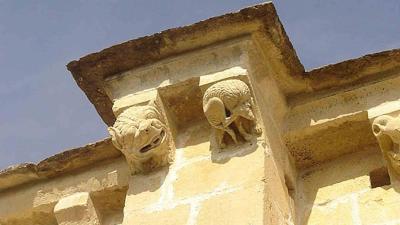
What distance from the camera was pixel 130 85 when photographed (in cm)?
540

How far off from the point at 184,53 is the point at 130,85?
38 centimetres

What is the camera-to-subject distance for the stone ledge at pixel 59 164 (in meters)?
5.59

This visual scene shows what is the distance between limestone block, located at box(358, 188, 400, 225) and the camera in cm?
476

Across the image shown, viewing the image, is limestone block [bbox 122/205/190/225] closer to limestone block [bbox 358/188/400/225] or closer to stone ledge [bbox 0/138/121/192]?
stone ledge [bbox 0/138/121/192]

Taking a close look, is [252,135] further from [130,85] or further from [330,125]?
[130,85]

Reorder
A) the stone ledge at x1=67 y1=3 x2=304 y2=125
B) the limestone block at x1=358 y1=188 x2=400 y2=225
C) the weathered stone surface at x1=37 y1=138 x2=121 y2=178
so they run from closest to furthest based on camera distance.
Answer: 1. the limestone block at x1=358 y1=188 x2=400 y2=225
2. the stone ledge at x1=67 y1=3 x2=304 y2=125
3. the weathered stone surface at x1=37 y1=138 x2=121 y2=178

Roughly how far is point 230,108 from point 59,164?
1.35 meters

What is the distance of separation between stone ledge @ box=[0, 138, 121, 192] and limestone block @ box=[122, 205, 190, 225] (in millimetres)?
811

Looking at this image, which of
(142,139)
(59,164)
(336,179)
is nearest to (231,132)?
(142,139)

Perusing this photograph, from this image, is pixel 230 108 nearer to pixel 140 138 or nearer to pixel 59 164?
pixel 140 138

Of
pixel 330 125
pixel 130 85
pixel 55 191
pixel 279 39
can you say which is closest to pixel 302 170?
pixel 330 125

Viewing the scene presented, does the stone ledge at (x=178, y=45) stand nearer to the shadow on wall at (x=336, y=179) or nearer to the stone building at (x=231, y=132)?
the stone building at (x=231, y=132)

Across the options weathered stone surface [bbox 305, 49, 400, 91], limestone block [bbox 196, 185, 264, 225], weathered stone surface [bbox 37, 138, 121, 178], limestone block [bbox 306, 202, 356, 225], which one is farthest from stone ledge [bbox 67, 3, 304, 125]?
limestone block [bbox 196, 185, 264, 225]

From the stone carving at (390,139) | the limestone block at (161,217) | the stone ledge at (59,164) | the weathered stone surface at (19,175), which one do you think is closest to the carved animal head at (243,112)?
the limestone block at (161,217)
